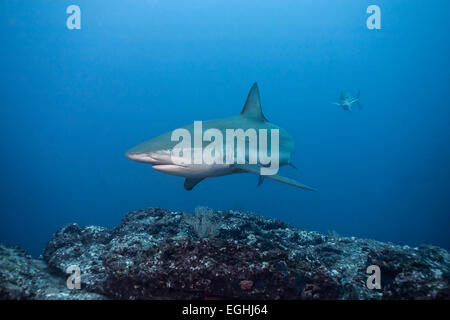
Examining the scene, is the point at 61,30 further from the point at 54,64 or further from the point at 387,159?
the point at 387,159

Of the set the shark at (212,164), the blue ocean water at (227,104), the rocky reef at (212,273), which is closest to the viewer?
the rocky reef at (212,273)

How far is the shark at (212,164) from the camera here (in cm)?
429

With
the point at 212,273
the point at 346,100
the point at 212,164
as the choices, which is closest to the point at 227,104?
the point at 346,100

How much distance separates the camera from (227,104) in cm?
6438

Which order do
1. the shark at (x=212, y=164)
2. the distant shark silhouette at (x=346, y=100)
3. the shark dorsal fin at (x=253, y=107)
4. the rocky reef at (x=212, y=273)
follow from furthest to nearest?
the distant shark silhouette at (x=346, y=100), the shark dorsal fin at (x=253, y=107), the shark at (x=212, y=164), the rocky reef at (x=212, y=273)

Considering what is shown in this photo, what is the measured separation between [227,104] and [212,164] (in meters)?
61.2

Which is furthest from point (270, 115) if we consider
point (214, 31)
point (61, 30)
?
point (61, 30)

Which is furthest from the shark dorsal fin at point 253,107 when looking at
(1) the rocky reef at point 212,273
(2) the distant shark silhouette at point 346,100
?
(2) the distant shark silhouette at point 346,100

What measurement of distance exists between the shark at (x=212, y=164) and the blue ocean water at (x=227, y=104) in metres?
31.7

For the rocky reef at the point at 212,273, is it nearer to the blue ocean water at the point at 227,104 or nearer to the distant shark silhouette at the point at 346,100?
the distant shark silhouette at the point at 346,100

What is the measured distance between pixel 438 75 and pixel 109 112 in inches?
2610

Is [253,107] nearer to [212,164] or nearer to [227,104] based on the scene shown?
[212,164]

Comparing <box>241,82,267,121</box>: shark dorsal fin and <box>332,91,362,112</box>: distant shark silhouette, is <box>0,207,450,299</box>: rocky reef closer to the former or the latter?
<box>241,82,267,121</box>: shark dorsal fin

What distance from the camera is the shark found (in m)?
4.29
